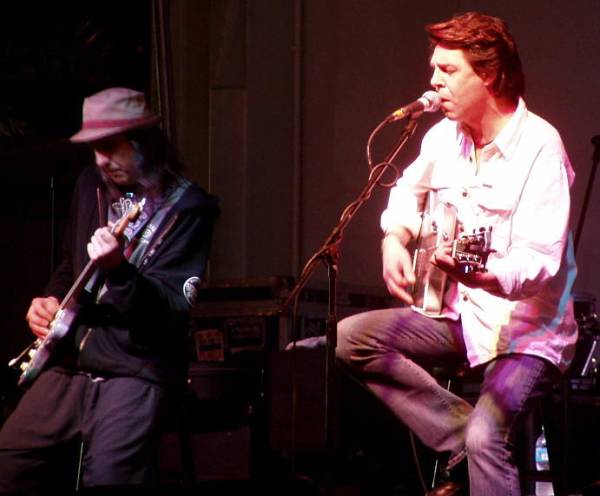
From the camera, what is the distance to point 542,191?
3.67 metres

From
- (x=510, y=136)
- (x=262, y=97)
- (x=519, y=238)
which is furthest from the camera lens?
(x=262, y=97)

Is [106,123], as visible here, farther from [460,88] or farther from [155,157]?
[460,88]

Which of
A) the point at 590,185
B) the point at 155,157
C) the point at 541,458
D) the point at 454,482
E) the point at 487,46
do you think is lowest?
the point at 541,458

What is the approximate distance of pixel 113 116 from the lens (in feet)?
12.3

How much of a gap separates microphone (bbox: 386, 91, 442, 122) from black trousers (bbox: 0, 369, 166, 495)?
1.22m

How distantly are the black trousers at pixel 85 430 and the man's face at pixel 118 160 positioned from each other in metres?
0.68

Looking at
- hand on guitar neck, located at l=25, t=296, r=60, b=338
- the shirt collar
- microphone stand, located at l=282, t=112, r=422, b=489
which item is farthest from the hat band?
the shirt collar

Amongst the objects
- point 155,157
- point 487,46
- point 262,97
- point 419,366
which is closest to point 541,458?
point 419,366

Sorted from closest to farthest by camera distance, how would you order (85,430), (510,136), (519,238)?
(85,430), (519,238), (510,136)

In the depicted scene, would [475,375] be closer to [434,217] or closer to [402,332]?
[402,332]

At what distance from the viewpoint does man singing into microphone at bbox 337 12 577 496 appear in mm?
3566

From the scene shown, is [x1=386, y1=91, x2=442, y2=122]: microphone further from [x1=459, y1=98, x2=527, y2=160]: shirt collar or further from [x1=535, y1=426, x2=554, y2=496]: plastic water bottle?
[x1=535, y1=426, x2=554, y2=496]: plastic water bottle

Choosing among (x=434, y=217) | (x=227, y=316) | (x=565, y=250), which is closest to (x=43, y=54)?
(x=227, y=316)

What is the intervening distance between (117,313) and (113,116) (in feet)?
2.28
